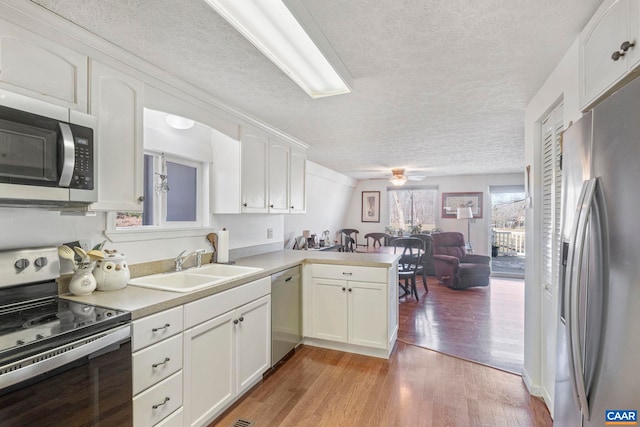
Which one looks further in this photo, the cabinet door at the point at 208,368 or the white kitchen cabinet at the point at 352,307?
the white kitchen cabinet at the point at 352,307

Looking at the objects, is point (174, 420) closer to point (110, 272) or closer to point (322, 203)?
point (110, 272)

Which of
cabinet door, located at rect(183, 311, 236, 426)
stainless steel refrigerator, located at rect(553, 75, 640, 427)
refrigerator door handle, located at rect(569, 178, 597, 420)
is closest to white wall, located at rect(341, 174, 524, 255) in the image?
cabinet door, located at rect(183, 311, 236, 426)

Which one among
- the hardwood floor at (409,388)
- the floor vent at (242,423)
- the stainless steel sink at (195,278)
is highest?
the stainless steel sink at (195,278)

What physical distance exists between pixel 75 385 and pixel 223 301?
853mm

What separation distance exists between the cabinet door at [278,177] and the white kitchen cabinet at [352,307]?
75 cm

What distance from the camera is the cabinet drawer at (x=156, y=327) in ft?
4.60

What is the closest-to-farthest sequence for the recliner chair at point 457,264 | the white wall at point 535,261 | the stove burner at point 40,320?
the stove burner at point 40,320, the white wall at point 535,261, the recliner chair at point 457,264

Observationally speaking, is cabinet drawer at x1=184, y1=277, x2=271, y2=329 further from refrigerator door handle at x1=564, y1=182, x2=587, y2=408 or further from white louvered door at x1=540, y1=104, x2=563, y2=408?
white louvered door at x1=540, y1=104, x2=563, y2=408

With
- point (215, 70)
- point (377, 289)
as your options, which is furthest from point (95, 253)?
point (377, 289)

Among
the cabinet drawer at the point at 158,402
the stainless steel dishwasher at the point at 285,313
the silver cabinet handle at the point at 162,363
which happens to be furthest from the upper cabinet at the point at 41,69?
the stainless steel dishwasher at the point at 285,313

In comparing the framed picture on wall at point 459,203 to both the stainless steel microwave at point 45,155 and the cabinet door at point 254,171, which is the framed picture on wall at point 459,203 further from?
the stainless steel microwave at point 45,155

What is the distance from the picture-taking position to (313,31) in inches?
55.7

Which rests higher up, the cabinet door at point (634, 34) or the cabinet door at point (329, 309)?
the cabinet door at point (634, 34)

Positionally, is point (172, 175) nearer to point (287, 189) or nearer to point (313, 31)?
point (287, 189)
